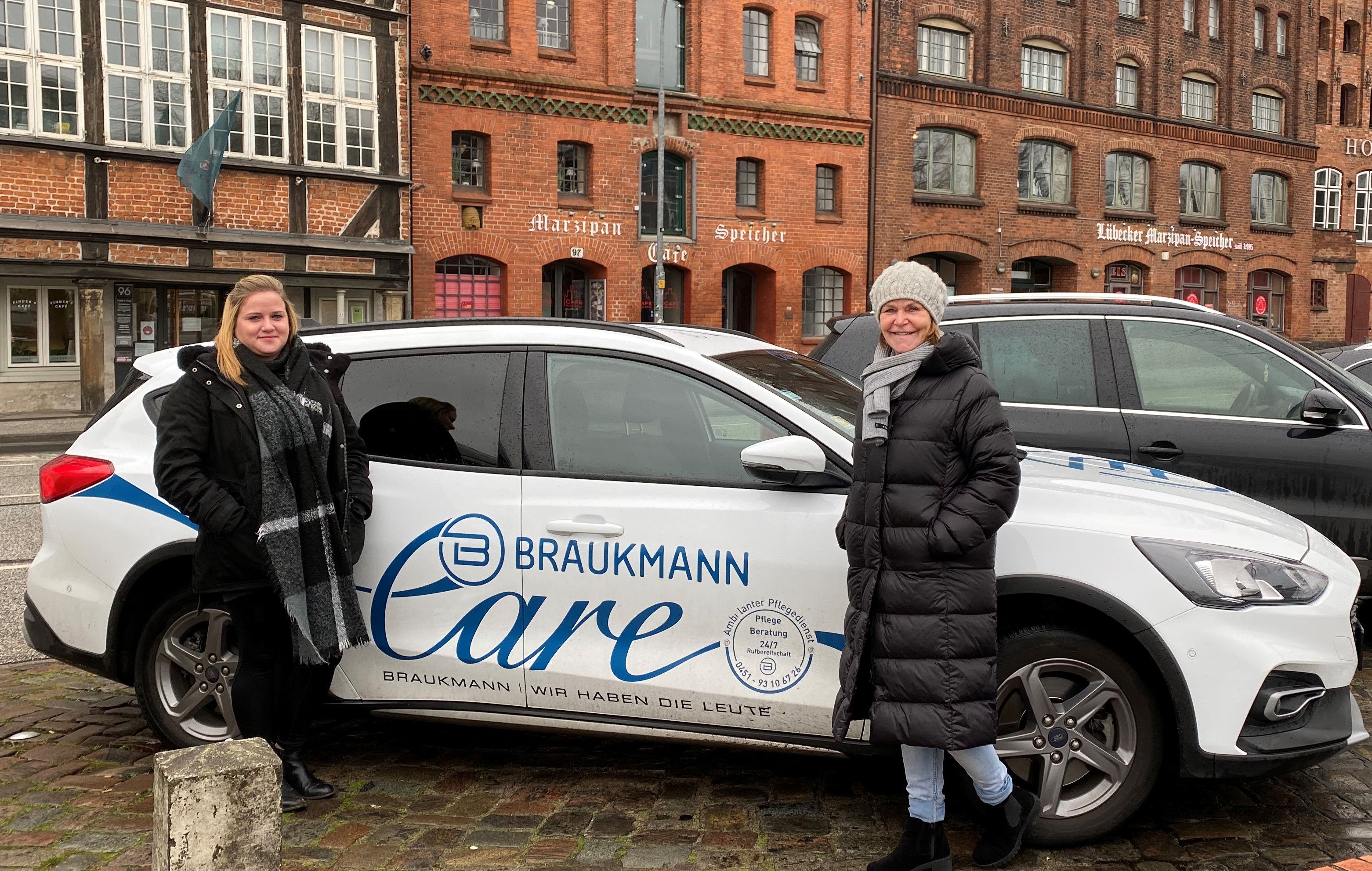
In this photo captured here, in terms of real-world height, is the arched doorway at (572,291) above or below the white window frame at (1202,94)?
below

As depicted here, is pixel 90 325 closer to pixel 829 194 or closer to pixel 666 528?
pixel 829 194

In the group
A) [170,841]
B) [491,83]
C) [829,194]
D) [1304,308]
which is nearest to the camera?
[170,841]

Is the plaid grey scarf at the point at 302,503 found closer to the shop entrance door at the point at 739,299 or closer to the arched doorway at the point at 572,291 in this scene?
the arched doorway at the point at 572,291

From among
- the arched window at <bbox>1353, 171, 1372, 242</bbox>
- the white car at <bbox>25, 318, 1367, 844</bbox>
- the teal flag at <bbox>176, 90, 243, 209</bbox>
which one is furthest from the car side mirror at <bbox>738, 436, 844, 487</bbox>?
the arched window at <bbox>1353, 171, 1372, 242</bbox>

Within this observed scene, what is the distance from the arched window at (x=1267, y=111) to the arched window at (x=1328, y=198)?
275 cm

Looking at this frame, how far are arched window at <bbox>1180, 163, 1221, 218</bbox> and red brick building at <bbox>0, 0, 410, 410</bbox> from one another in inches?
1021

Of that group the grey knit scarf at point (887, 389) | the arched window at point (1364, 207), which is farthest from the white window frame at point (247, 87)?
the arched window at point (1364, 207)

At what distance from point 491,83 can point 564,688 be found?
2442 centimetres

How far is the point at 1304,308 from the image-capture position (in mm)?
42844

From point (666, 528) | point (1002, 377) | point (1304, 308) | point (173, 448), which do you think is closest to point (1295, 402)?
point (1002, 377)

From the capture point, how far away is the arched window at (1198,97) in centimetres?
3931

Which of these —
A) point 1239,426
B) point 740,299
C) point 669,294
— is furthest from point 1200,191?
point 1239,426

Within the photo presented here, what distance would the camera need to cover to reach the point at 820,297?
32.4m

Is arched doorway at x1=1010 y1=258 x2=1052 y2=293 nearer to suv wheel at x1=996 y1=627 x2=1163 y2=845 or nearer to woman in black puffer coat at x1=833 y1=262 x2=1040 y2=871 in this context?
suv wheel at x1=996 y1=627 x2=1163 y2=845
